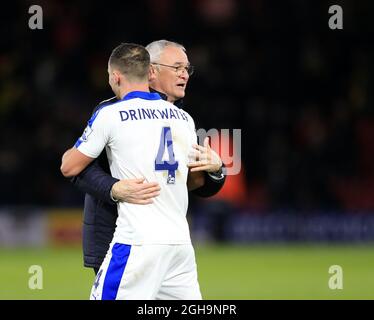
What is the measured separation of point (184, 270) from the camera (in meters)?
5.78

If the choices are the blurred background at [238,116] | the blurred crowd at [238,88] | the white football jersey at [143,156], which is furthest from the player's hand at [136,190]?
the blurred crowd at [238,88]

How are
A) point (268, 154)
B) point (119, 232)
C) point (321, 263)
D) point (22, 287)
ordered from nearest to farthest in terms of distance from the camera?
point (119, 232)
point (22, 287)
point (321, 263)
point (268, 154)

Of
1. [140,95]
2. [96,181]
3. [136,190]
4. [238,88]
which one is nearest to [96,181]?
[96,181]

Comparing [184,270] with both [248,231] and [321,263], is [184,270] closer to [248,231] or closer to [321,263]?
[321,263]

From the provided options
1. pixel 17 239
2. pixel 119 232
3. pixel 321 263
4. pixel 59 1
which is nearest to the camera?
pixel 119 232

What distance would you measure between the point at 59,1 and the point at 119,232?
13.6m

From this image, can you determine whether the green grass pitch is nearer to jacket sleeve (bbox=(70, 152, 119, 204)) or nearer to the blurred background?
the blurred background

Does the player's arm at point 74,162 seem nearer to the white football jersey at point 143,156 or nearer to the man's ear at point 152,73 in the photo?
the white football jersey at point 143,156

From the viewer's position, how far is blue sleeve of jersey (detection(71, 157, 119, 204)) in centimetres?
572

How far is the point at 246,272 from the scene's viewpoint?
1311cm

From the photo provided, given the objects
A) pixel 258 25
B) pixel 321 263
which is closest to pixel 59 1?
pixel 258 25

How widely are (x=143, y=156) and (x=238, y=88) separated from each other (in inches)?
510

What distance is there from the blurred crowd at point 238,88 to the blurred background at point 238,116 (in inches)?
0.9
